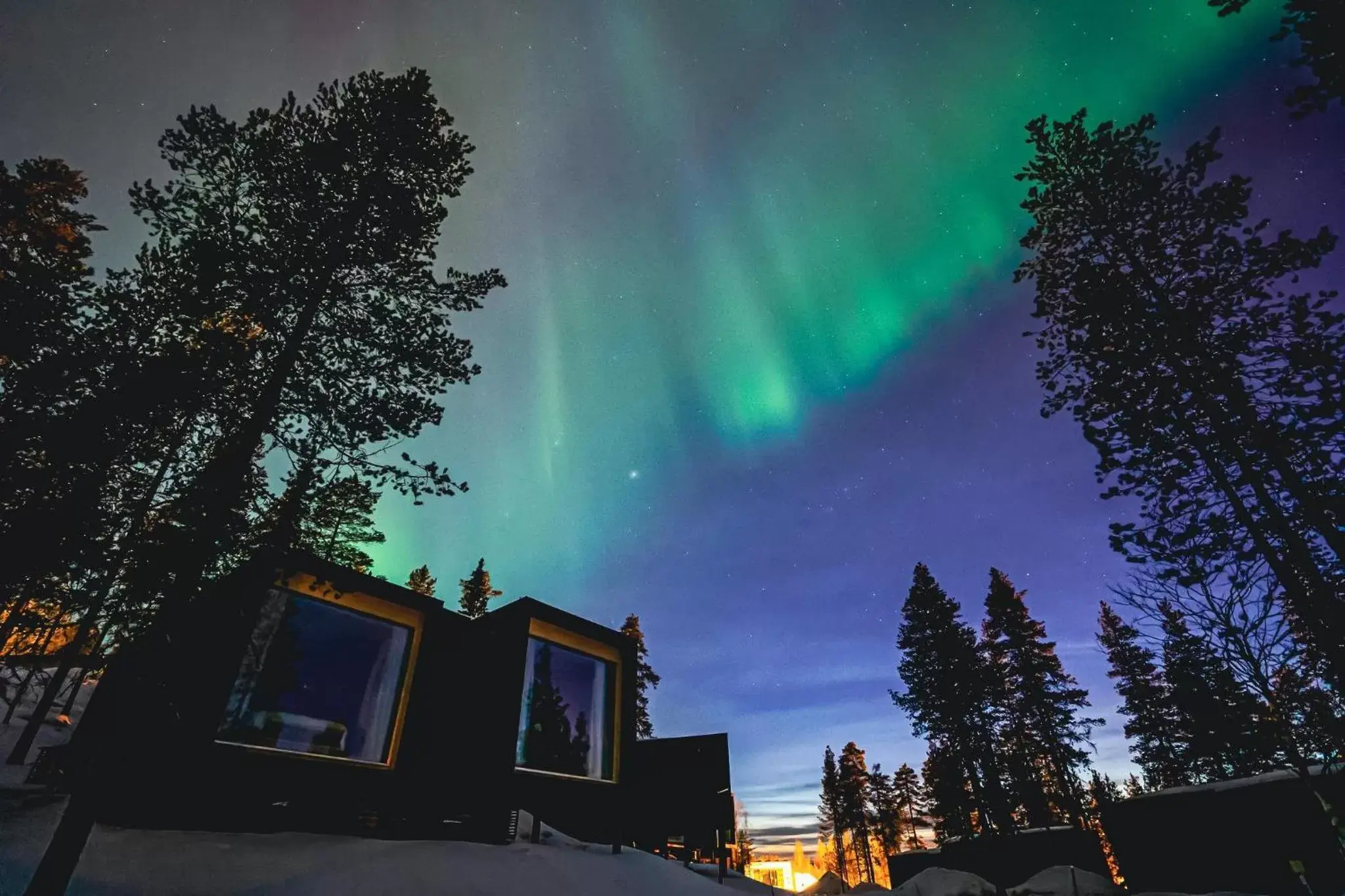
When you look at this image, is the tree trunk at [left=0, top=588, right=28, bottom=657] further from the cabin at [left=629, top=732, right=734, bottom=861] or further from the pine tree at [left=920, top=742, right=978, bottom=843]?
the pine tree at [left=920, top=742, right=978, bottom=843]

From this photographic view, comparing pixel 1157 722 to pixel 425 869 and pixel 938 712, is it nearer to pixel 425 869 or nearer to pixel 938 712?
pixel 938 712

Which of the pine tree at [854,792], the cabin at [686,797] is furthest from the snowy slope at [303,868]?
the pine tree at [854,792]

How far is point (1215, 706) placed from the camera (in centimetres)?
1058

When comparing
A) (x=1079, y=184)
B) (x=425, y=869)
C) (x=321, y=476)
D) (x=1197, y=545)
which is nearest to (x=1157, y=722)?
(x=1197, y=545)

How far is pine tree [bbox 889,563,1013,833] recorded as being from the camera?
93.4ft

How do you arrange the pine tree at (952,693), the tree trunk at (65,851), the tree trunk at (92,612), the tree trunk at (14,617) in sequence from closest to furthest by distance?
the tree trunk at (65,851) < the tree trunk at (92,612) < the tree trunk at (14,617) < the pine tree at (952,693)

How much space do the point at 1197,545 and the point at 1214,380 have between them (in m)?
3.75

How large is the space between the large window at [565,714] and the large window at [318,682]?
285 centimetres

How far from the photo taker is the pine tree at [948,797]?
101 ft

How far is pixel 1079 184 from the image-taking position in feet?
45.8

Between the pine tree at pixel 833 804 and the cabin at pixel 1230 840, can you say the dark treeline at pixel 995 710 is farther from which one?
the pine tree at pixel 833 804

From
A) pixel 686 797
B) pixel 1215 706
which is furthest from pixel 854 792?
pixel 1215 706

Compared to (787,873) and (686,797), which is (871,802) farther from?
(686,797)

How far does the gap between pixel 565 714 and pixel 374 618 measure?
16.7 feet
